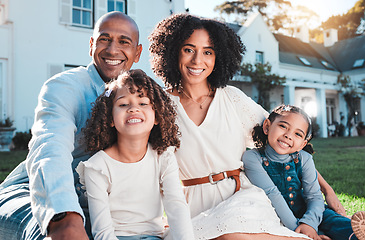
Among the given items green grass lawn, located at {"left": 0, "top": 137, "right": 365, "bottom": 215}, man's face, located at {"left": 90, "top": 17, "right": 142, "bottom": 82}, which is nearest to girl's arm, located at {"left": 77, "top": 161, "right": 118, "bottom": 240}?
man's face, located at {"left": 90, "top": 17, "right": 142, "bottom": 82}

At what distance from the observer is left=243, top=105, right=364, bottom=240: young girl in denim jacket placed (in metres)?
2.27

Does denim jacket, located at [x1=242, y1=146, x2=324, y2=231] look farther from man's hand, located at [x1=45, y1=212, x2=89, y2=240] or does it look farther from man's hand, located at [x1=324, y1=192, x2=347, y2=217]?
man's hand, located at [x1=45, y1=212, x2=89, y2=240]

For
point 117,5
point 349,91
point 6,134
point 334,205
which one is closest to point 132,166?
point 334,205

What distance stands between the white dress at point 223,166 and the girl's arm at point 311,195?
25cm

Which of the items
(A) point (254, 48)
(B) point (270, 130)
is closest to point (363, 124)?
(A) point (254, 48)

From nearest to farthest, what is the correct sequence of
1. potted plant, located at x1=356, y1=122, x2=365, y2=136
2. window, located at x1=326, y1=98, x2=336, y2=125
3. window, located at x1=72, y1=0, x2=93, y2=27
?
1. window, located at x1=72, y1=0, x2=93, y2=27
2. potted plant, located at x1=356, y1=122, x2=365, y2=136
3. window, located at x1=326, y1=98, x2=336, y2=125

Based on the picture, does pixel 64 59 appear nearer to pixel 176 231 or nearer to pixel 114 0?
pixel 114 0

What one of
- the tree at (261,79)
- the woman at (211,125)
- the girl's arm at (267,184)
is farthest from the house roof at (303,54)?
the girl's arm at (267,184)

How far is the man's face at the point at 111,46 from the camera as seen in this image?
238 cm

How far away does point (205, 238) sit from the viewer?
190 cm

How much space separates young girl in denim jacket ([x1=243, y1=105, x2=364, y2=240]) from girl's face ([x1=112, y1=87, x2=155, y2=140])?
820mm

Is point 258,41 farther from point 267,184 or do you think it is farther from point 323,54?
point 267,184

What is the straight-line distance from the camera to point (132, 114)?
183 centimetres

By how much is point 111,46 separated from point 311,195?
65.5 inches
